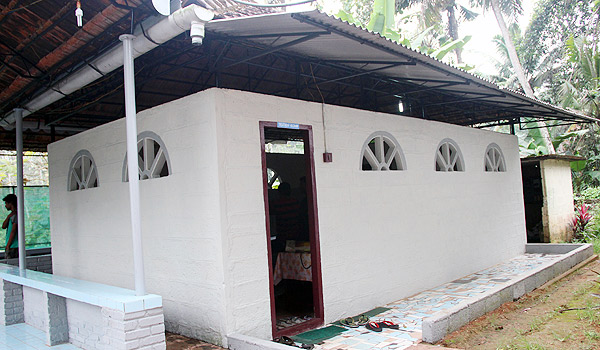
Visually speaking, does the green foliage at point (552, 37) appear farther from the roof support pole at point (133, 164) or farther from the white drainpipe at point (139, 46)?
the roof support pole at point (133, 164)

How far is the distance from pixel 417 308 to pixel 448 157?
315 centimetres

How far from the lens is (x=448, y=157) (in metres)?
8.41

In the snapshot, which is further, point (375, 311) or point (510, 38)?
point (510, 38)

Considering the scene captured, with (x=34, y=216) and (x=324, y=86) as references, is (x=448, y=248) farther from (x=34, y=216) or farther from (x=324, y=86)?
(x=34, y=216)

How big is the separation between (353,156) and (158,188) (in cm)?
253

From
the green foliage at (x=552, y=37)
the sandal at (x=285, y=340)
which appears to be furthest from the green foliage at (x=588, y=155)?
the sandal at (x=285, y=340)

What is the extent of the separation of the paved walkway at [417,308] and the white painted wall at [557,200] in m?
2.32

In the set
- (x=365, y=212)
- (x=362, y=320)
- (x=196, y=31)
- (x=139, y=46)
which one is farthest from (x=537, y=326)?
(x=139, y=46)

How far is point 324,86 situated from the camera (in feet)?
27.5

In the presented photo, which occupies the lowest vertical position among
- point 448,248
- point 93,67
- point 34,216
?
point 448,248

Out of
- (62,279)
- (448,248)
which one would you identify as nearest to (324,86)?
(448,248)

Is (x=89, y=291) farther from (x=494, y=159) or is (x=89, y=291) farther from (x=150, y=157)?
(x=494, y=159)

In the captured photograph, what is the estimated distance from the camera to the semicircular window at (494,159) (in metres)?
9.76

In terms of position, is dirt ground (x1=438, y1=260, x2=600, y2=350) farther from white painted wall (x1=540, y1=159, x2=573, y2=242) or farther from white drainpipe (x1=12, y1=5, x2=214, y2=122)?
white painted wall (x1=540, y1=159, x2=573, y2=242)
